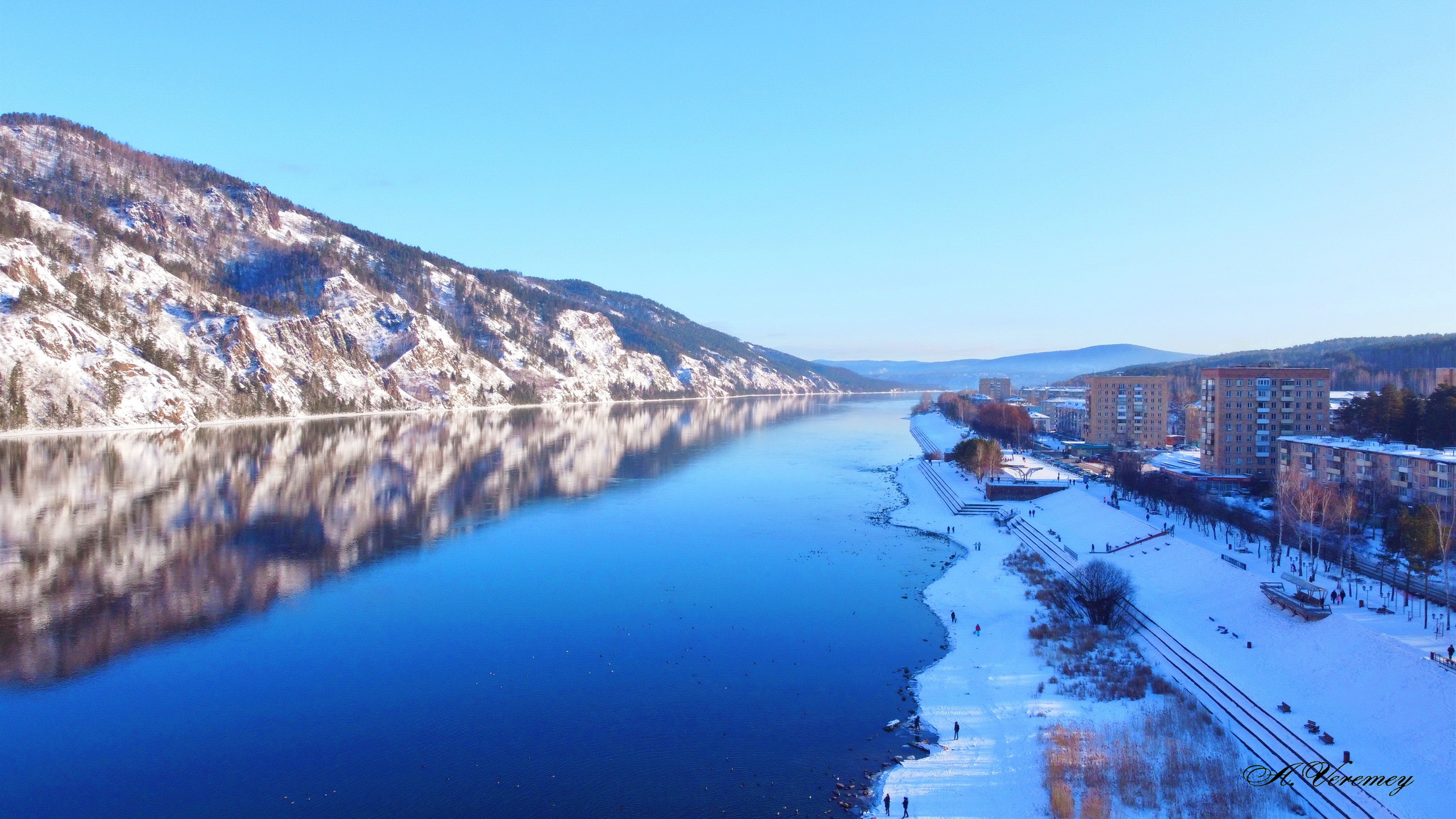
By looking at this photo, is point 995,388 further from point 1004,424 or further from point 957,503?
point 957,503

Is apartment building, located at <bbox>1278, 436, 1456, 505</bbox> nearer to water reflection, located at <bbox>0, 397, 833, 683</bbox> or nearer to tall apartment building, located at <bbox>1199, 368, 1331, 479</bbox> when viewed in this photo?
tall apartment building, located at <bbox>1199, 368, 1331, 479</bbox>

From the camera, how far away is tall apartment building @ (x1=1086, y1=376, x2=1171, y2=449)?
68.5 meters

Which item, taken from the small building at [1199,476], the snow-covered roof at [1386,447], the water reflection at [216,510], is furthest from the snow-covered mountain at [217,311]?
the snow-covered roof at [1386,447]

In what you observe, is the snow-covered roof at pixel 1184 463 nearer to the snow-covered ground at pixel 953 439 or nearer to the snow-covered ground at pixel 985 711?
the snow-covered ground at pixel 953 439

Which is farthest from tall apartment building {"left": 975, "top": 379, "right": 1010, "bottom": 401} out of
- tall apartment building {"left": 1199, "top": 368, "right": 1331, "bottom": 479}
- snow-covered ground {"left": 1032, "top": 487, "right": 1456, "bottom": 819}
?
snow-covered ground {"left": 1032, "top": 487, "right": 1456, "bottom": 819}

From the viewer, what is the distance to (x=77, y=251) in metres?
81.6

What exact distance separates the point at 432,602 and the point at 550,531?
37.2 ft

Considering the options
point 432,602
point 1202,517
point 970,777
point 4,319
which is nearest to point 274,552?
point 432,602

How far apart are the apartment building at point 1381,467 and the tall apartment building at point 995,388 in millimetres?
127127

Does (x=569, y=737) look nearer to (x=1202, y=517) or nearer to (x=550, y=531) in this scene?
(x=550, y=531)

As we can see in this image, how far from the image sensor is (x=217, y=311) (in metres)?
88.5

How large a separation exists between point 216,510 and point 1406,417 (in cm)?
5822

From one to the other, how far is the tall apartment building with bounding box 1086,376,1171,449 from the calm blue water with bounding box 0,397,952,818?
1491 inches

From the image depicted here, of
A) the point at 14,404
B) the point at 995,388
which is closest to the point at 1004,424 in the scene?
the point at 14,404
